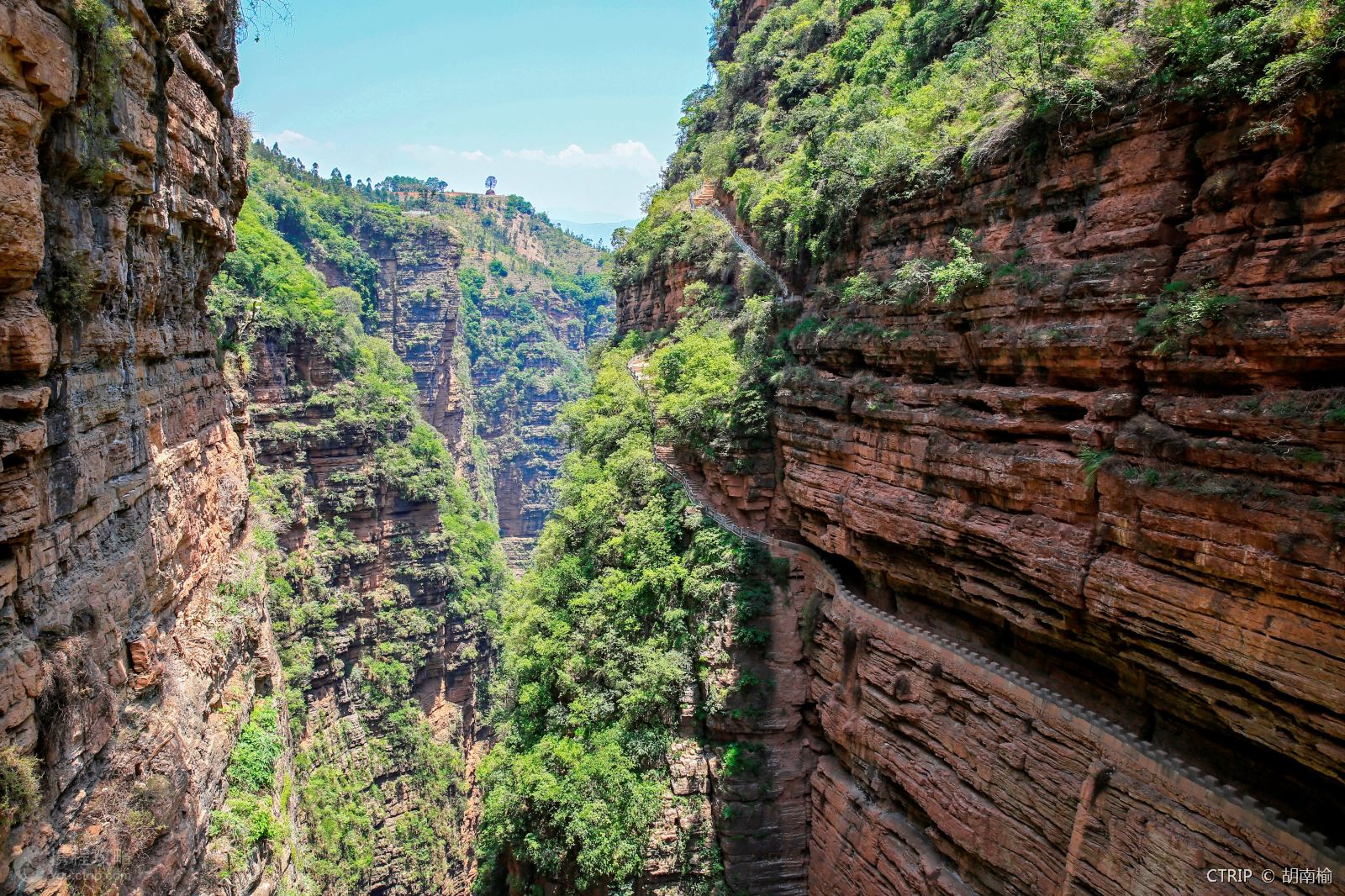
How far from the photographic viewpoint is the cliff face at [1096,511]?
853 cm

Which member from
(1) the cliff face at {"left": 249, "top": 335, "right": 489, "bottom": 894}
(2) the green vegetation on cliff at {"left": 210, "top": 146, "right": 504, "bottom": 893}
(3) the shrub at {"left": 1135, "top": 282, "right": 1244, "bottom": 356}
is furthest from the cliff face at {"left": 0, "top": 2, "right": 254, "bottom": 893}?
(2) the green vegetation on cliff at {"left": 210, "top": 146, "right": 504, "bottom": 893}

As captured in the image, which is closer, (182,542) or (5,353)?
(5,353)

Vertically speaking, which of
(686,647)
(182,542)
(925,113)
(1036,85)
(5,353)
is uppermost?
(925,113)

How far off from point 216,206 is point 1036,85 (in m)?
14.7

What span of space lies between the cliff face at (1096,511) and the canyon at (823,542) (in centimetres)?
6

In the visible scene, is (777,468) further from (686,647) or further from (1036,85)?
(1036,85)

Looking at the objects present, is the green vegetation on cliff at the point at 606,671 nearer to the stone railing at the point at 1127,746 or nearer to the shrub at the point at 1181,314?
the stone railing at the point at 1127,746

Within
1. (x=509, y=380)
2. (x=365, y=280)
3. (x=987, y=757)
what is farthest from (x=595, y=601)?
(x=509, y=380)

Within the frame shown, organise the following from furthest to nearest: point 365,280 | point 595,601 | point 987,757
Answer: point 365,280
point 595,601
point 987,757

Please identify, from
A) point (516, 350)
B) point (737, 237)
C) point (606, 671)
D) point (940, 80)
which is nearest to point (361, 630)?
point (606, 671)

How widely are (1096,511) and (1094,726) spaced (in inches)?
133

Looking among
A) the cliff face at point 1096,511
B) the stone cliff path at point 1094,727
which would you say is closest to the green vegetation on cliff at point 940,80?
the cliff face at point 1096,511

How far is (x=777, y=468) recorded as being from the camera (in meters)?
20.6

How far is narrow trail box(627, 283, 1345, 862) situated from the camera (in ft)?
28.9
